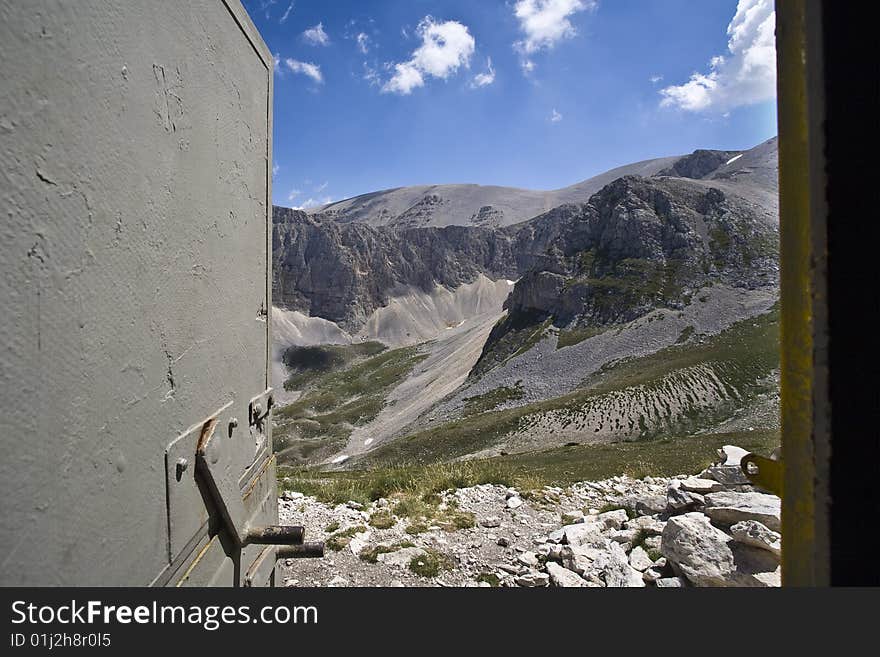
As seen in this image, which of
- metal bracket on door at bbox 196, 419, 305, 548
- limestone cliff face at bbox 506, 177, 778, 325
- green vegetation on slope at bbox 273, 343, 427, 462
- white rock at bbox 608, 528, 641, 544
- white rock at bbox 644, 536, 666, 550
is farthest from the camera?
limestone cliff face at bbox 506, 177, 778, 325

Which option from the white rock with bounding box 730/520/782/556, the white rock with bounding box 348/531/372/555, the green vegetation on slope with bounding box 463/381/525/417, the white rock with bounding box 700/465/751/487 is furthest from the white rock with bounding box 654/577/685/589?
the green vegetation on slope with bounding box 463/381/525/417

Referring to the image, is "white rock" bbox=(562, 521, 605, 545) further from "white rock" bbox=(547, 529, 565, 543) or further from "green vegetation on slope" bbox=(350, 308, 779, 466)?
"green vegetation on slope" bbox=(350, 308, 779, 466)

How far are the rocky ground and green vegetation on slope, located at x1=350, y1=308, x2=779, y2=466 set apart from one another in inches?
1184

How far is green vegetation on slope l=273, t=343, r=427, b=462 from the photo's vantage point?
6650cm

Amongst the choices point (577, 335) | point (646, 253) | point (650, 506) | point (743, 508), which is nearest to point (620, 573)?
point (743, 508)

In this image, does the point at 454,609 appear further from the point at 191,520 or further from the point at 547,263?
the point at 547,263

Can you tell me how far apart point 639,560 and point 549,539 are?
149 cm

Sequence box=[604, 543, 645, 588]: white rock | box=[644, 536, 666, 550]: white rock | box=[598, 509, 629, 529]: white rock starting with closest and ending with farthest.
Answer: box=[604, 543, 645, 588]: white rock
box=[644, 536, 666, 550]: white rock
box=[598, 509, 629, 529]: white rock

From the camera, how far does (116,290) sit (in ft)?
4.90

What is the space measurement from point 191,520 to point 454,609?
3.77 feet

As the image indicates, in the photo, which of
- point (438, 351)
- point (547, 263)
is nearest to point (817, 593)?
point (547, 263)

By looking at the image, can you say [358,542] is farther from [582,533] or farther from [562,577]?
[582,533]

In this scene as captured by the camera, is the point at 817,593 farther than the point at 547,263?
No

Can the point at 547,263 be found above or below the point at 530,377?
above
